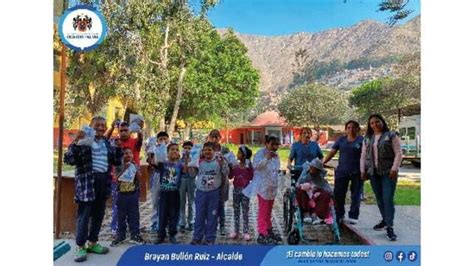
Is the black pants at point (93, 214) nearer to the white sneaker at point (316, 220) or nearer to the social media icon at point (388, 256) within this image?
the white sneaker at point (316, 220)

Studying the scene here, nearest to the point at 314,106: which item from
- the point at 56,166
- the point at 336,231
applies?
the point at 336,231

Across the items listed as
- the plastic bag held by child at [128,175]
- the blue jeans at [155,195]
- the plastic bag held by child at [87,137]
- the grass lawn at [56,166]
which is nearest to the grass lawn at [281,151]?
the blue jeans at [155,195]

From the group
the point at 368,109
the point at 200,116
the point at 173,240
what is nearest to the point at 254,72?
the point at 200,116

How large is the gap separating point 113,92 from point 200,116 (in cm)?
76

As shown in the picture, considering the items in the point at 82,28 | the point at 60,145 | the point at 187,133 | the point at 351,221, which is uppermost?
the point at 82,28

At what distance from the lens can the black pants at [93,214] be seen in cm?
549

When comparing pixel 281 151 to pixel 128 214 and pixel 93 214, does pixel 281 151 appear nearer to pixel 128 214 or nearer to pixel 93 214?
pixel 128 214

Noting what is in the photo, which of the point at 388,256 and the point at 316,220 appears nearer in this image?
the point at 388,256

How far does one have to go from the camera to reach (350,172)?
18.8ft

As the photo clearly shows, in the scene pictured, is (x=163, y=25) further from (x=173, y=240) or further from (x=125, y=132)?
(x=173, y=240)

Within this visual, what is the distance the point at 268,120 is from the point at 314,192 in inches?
28.0

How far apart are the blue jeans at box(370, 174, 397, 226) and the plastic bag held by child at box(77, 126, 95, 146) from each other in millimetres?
2310

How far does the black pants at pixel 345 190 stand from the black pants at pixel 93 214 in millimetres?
1904

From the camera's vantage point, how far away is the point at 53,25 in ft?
17.6
